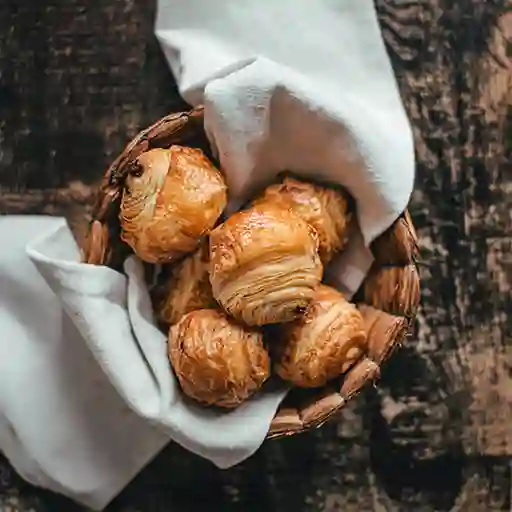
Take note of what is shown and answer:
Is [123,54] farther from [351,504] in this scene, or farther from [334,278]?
[351,504]

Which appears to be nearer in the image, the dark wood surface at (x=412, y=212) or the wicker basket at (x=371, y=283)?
the wicker basket at (x=371, y=283)

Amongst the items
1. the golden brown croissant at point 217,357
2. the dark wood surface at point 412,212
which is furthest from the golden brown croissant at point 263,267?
the dark wood surface at point 412,212

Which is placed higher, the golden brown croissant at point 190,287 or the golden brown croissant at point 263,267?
the golden brown croissant at point 263,267

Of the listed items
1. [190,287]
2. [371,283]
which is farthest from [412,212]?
[190,287]

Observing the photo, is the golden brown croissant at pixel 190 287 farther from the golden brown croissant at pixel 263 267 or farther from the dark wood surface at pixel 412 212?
the dark wood surface at pixel 412 212

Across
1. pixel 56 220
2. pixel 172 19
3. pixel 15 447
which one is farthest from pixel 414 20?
pixel 15 447

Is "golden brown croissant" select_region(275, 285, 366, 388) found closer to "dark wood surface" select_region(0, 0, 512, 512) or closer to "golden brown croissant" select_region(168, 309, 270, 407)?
"golden brown croissant" select_region(168, 309, 270, 407)
